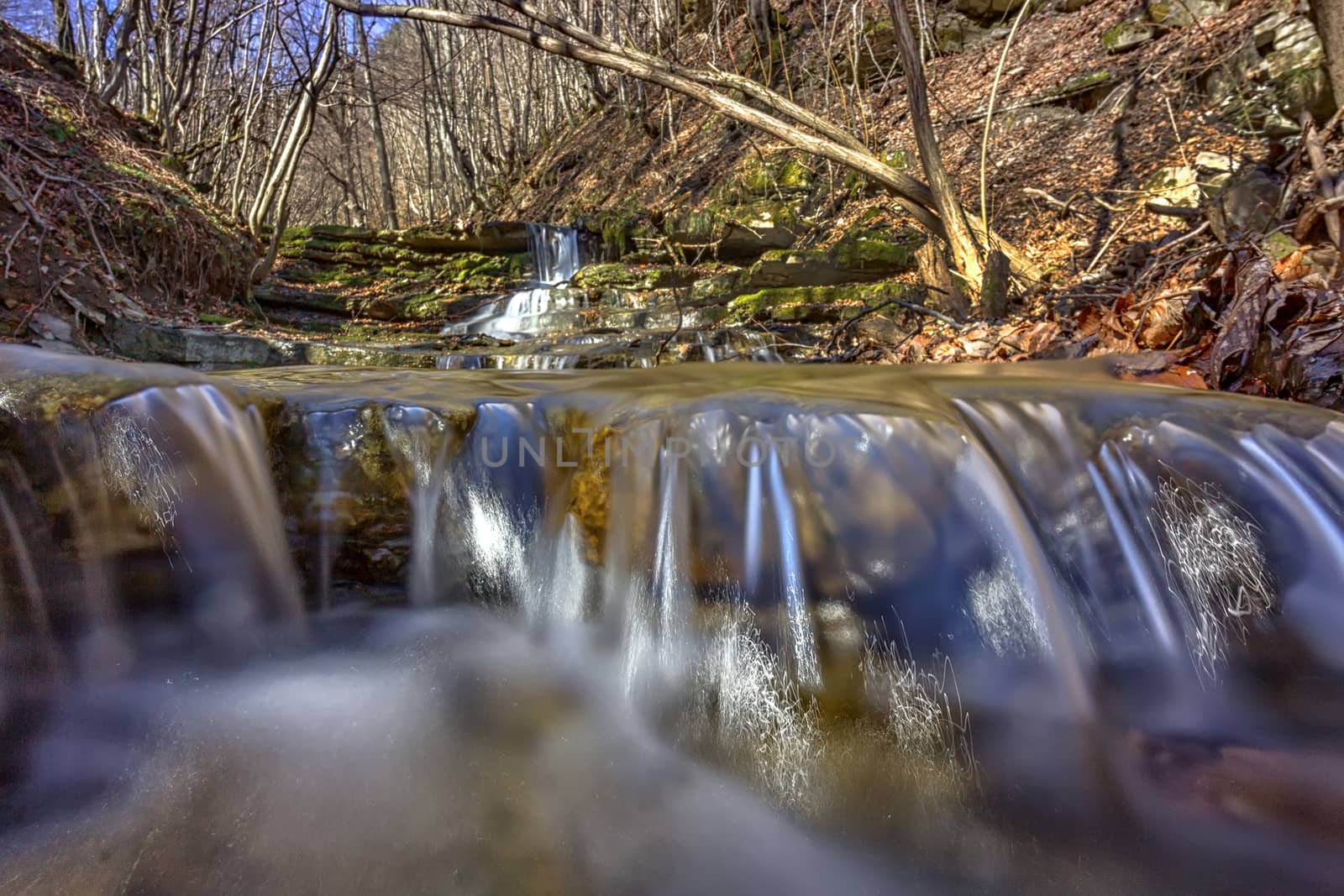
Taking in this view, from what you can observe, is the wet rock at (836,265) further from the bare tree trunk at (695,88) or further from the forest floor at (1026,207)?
the bare tree trunk at (695,88)

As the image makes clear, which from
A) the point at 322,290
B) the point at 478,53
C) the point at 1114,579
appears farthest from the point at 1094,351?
the point at 478,53

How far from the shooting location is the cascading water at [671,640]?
1.58m

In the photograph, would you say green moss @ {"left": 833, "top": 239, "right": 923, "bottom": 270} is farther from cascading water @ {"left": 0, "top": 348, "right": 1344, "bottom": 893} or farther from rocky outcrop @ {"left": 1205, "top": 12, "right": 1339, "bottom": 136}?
cascading water @ {"left": 0, "top": 348, "right": 1344, "bottom": 893}

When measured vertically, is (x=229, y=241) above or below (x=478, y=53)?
below

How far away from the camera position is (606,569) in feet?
7.97

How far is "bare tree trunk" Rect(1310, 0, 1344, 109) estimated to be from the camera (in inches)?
160

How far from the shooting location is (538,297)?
367 inches

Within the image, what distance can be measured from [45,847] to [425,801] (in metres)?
0.82

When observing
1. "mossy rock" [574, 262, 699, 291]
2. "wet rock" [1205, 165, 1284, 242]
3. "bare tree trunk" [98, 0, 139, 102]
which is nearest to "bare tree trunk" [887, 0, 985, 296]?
"wet rock" [1205, 165, 1284, 242]

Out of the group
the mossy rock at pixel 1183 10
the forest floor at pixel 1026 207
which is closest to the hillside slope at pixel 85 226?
the forest floor at pixel 1026 207

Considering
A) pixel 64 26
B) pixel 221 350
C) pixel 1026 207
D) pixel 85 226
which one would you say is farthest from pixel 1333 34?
pixel 64 26

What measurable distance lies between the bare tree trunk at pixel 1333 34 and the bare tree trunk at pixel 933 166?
7.08 ft

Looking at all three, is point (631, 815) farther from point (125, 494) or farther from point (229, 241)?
point (229, 241)

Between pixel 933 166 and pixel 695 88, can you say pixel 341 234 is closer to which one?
pixel 695 88
